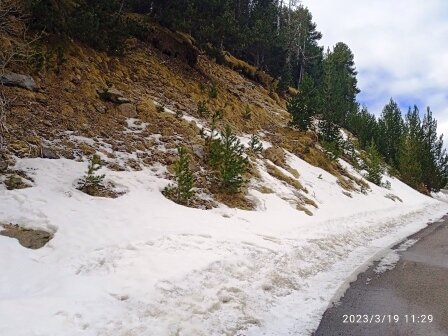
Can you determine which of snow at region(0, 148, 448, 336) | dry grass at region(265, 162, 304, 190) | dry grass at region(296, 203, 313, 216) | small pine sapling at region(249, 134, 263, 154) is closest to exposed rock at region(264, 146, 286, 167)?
small pine sapling at region(249, 134, 263, 154)

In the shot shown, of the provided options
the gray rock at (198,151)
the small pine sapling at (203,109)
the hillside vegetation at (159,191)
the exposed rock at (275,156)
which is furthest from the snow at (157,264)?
the small pine sapling at (203,109)

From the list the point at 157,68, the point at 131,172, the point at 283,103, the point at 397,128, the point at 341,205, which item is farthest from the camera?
the point at 397,128

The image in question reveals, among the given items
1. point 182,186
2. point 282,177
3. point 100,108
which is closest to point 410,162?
point 282,177

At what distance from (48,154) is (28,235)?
3.56m

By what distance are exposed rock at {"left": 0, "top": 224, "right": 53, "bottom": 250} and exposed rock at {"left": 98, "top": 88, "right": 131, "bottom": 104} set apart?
25.8 ft

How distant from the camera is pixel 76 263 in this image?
5.86 m

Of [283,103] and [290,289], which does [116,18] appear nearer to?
[290,289]

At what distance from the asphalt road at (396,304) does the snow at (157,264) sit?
0.27 metres

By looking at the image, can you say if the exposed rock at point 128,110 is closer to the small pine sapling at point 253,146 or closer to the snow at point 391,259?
the small pine sapling at point 253,146

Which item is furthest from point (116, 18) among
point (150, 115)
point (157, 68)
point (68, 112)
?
point (68, 112)

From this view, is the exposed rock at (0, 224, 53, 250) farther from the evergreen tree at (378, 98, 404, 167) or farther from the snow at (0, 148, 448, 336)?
the evergreen tree at (378, 98, 404, 167)

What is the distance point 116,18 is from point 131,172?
29.0ft

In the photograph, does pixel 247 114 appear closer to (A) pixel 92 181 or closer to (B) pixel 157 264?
(A) pixel 92 181

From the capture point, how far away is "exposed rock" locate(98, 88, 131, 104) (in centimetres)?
1345
